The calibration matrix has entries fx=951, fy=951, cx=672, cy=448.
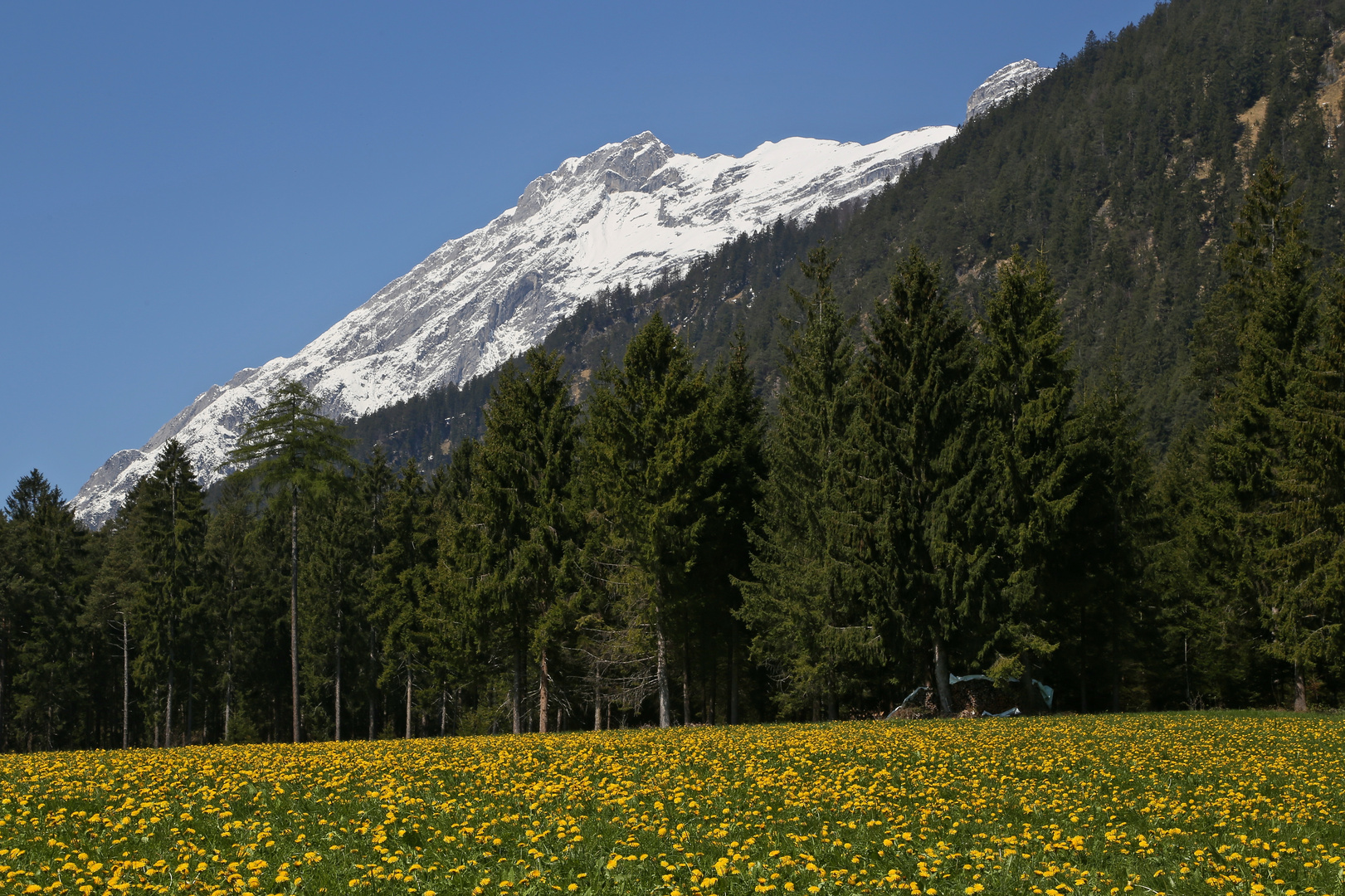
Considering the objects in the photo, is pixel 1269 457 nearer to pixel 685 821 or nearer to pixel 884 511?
pixel 884 511

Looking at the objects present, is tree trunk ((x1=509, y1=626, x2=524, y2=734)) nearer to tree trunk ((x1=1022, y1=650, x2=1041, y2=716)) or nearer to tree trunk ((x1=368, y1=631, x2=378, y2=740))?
tree trunk ((x1=1022, y1=650, x2=1041, y2=716))

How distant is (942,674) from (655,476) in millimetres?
10418

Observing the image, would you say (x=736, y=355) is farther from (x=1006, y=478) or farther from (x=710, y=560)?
(x=1006, y=478)

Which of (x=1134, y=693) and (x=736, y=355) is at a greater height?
(x=736, y=355)

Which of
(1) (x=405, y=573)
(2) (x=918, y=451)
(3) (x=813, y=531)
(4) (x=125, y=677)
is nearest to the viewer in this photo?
(2) (x=918, y=451)

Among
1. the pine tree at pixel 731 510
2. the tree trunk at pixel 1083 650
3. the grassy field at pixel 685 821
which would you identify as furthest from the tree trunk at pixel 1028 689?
the grassy field at pixel 685 821

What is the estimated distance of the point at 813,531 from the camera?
99.5 ft

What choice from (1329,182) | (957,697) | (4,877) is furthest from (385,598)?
(1329,182)

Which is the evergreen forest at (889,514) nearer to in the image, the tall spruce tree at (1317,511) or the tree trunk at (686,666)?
the tall spruce tree at (1317,511)

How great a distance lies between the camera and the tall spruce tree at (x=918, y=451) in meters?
28.2

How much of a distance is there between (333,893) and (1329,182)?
19309cm

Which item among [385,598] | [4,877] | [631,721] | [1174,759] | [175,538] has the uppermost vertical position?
[175,538]

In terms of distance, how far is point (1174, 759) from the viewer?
50.4 feet

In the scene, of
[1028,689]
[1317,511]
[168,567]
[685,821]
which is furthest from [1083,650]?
[168,567]
